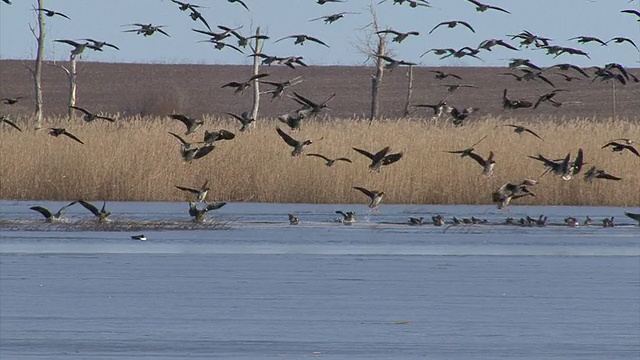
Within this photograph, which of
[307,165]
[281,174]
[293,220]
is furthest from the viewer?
[281,174]

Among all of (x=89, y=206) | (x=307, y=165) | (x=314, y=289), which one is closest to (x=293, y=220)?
(x=89, y=206)

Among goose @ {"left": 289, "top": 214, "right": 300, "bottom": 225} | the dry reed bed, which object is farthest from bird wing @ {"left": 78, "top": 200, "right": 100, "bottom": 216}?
the dry reed bed

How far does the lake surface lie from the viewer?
26.7 ft

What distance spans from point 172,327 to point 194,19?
214 inches

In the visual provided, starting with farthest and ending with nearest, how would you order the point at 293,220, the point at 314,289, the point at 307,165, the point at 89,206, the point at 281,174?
the point at 281,174 → the point at 307,165 → the point at 293,220 → the point at 89,206 → the point at 314,289

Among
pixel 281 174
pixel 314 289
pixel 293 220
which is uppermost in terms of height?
pixel 281 174

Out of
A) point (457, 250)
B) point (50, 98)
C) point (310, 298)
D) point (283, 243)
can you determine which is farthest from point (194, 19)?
point (50, 98)

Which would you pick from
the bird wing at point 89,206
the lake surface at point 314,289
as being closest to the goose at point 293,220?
the lake surface at point 314,289

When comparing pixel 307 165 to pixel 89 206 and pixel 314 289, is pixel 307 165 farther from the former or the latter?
pixel 314 289

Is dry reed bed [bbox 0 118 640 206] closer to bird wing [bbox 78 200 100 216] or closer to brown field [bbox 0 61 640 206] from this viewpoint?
brown field [bbox 0 61 640 206]

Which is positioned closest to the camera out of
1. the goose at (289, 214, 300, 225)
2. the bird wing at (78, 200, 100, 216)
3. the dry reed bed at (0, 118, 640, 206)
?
the bird wing at (78, 200, 100, 216)

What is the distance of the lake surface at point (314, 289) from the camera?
8.14 m

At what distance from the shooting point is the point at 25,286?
1059 cm

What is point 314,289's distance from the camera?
1055 cm
